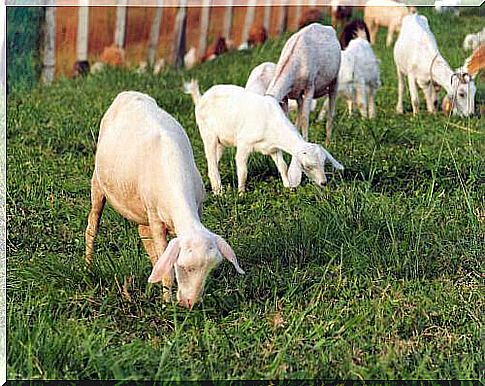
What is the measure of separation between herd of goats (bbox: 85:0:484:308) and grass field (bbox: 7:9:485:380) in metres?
0.23

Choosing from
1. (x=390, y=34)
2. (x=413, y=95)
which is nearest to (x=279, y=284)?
(x=413, y=95)

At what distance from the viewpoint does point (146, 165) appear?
5.04 meters

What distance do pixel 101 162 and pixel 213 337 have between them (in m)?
1.42

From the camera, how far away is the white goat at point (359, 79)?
32.9ft

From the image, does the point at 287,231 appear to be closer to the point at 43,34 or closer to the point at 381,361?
the point at 381,361

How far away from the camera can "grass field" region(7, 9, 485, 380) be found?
4.29m

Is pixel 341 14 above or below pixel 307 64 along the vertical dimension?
below

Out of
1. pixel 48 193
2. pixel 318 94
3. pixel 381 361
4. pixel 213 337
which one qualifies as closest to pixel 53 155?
pixel 48 193

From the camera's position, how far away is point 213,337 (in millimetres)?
4586

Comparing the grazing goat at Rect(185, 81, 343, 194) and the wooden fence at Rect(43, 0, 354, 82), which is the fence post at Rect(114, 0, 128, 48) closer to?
the wooden fence at Rect(43, 0, 354, 82)

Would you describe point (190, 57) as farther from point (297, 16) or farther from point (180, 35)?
point (297, 16)

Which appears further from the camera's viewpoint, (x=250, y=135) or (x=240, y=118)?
(x=240, y=118)

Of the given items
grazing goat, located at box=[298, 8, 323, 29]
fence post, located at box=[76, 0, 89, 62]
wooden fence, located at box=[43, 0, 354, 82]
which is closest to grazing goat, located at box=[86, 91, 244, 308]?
wooden fence, located at box=[43, 0, 354, 82]

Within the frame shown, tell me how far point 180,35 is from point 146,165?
9.16 meters
